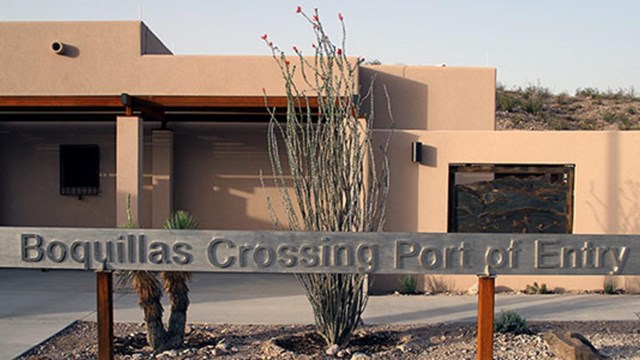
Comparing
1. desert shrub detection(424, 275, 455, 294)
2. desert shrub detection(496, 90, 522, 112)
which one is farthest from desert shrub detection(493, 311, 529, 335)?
desert shrub detection(496, 90, 522, 112)

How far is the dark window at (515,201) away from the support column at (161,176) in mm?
5709

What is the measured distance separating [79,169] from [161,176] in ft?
6.42

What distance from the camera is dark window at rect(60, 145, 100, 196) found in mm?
13656

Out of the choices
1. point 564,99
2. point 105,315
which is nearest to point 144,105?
point 105,315

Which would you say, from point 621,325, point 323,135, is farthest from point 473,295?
point 323,135

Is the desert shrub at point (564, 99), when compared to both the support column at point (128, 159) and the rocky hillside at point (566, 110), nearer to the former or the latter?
the rocky hillside at point (566, 110)

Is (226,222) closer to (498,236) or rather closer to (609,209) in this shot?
(609,209)

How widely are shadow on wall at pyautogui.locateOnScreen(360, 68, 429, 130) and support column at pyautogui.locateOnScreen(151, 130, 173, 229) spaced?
4185mm

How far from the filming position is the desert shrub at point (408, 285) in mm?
10344

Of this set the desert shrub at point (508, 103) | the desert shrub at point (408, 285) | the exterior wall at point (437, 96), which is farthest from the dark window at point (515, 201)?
the desert shrub at point (508, 103)

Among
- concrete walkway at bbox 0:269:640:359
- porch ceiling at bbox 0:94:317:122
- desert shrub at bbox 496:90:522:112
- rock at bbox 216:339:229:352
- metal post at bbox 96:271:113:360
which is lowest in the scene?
concrete walkway at bbox 0:269:640:359

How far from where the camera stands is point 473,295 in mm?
10258

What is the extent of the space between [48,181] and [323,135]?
342 inches

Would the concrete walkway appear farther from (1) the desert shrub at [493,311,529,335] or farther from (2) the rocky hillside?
(2) the rocky hillside
